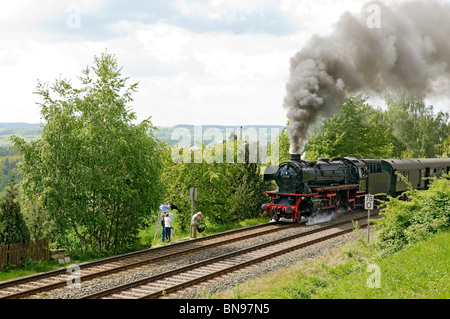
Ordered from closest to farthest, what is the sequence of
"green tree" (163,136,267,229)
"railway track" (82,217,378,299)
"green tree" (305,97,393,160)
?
"railway track" (82,217,378,299)
"green tree" (163,136,267,229)
"green tree" (305,97,393,160)

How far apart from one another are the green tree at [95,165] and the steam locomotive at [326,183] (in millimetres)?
7039

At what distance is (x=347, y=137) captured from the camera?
39.9 m

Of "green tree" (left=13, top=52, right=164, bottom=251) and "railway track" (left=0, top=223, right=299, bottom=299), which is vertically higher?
"green tree" (left=13, top=52, right=164, bottom=251)

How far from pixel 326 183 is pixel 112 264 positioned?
1338cm

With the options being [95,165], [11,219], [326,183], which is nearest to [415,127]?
[326,183]

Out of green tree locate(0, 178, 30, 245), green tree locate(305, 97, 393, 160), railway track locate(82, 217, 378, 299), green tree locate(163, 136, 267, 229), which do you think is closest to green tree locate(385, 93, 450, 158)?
green tree locate(305, 97, 393, 160)

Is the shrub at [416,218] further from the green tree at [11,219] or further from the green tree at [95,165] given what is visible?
the green tree at [11,219]

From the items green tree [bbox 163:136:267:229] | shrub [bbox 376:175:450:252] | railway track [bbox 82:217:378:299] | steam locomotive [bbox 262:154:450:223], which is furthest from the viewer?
green tree [bbox 163:136:267:229]

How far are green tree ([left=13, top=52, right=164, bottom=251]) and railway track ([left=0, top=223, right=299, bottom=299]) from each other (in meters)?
1.96

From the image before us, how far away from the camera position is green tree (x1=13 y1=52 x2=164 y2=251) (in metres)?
15.4

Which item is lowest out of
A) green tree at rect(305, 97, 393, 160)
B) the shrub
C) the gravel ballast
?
the gravel ballast

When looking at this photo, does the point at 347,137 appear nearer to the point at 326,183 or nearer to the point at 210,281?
the point at 326,183

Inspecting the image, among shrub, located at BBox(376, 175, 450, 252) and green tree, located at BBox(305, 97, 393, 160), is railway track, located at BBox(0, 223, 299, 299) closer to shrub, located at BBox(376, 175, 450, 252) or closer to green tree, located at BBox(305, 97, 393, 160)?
shrub, located at BBox(376, 175, 450, 252)
